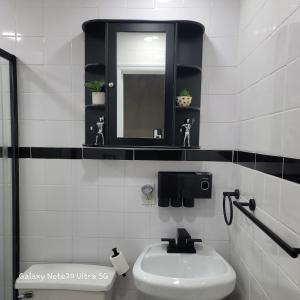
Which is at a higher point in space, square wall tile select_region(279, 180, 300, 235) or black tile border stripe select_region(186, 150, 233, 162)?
black tile border stripe select_region(186, 150, 233, 162)

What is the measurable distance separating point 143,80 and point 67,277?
1.23 metres

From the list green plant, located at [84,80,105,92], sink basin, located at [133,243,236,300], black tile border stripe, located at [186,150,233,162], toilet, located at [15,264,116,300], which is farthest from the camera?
black tile border stripe, located at [186,150,233,162]

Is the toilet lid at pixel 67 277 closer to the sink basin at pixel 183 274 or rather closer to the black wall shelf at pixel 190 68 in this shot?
the sink basin at pixel 183 274

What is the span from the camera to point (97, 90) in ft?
4.88

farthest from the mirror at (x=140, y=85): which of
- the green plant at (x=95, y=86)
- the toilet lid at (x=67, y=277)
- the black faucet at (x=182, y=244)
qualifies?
the toilet lid at (x=67, y=277)

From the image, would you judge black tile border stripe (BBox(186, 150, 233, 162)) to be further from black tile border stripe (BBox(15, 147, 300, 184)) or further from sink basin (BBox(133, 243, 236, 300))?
sink basin (BBox(133, 243, 236, 300))

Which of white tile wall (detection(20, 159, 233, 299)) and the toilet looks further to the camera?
white tile wall (detection(20, 159, 233, 299))

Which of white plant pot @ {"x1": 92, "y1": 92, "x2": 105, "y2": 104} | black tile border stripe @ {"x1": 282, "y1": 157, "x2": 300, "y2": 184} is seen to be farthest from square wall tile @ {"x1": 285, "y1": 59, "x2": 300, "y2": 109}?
white plant pot @ {"x1": 92, "y1": 92, "x2": 105, "y2": 104}

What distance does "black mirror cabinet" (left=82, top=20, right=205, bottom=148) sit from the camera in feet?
4.74

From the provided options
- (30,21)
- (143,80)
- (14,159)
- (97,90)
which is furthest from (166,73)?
(14,159)

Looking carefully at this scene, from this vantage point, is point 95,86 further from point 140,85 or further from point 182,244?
point 182,244

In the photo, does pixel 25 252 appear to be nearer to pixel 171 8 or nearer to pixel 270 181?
pixel 270 181

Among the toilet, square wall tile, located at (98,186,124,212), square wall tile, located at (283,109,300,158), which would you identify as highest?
square wall tile, located at (283,109,300,158)

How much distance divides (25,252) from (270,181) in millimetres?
1557
